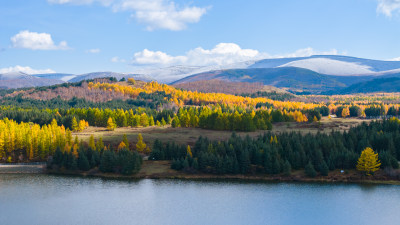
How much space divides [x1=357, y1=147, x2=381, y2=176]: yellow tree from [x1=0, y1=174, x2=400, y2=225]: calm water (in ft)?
27.3

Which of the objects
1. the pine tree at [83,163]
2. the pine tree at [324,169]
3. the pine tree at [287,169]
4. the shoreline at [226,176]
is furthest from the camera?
the pine tree at [83,163]

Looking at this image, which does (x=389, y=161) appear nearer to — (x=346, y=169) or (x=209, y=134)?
(x=346, y=169)

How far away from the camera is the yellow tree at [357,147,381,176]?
113562mm

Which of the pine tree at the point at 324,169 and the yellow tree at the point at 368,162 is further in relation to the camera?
the pine tree at the point at 324,169

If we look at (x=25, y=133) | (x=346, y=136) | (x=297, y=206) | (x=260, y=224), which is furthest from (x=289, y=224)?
(x=25, y=133)

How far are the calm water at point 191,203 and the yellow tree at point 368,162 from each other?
8.33 metres

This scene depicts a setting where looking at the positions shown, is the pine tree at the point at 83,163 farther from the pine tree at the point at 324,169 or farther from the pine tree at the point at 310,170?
the pine tree at the point at 324,169

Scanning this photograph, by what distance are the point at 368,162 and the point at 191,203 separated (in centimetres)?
5445

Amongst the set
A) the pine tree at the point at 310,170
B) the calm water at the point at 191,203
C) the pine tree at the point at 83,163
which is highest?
the pine tree at the point at 83,163

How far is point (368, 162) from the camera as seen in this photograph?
114438 millimetres

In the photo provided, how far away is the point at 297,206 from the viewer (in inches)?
3509

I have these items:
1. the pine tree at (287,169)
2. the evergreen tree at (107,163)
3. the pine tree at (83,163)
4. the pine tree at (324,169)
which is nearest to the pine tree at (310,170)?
the pine tree at (324,169)

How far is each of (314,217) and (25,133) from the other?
363 feet

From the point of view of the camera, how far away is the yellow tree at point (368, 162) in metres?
114
